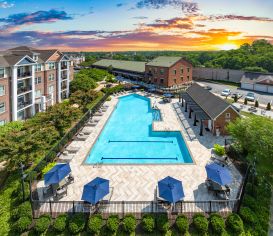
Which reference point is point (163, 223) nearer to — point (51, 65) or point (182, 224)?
point (182, 224)

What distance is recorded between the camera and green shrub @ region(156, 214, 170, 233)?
46.9ft

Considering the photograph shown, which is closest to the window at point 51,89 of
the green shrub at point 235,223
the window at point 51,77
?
the window at point 51,77

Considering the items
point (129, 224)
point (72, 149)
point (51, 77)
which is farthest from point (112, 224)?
point (51, 77)

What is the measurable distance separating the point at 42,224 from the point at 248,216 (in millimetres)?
13842

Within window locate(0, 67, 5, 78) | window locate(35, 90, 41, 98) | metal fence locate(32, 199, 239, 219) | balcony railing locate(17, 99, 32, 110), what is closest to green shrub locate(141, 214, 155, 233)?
metal fence locate(32, 199, 239, 219)

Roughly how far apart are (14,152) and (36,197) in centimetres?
463

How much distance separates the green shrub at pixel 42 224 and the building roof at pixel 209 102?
23.1 meters

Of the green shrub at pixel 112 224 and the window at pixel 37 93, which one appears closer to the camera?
the green shrub at pixel 112 224

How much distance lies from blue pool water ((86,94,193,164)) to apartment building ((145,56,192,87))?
2372 cm

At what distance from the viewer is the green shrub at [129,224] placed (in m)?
14.2

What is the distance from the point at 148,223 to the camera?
1436 cm

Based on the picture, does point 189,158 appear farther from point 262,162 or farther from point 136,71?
point 136,71

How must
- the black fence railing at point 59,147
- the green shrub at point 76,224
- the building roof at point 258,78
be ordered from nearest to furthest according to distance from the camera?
the green shrub at point 76,224
the black fence railing at point 59,147
the building roof at point 258,78

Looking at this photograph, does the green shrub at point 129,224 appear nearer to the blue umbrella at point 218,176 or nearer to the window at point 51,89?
the blue umbrella at point 218,176
